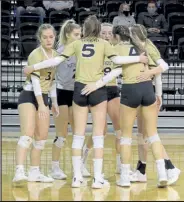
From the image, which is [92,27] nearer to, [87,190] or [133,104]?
[133,104]

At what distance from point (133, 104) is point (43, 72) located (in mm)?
1053

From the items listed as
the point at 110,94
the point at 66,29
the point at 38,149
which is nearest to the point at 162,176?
the point at 110,94

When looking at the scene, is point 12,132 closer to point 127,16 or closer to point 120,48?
point 127,16

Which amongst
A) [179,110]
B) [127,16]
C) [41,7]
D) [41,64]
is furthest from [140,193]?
[41,7]

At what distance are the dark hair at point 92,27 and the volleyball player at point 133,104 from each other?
11.2 inches

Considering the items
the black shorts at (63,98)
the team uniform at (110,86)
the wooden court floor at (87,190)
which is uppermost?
the team uniform at (110,86)

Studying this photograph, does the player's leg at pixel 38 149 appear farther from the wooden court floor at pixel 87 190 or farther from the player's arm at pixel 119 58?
the player's arm at pixel 119 58

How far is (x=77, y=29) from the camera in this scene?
820cm

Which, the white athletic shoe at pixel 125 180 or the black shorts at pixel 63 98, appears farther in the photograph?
the black shorts at pixel 63 98

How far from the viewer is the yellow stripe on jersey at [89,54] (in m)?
7.69

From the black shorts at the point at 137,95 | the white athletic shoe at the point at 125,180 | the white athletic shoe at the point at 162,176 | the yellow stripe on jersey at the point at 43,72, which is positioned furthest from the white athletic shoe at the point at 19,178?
the white athletic shoe at the point at 162,176

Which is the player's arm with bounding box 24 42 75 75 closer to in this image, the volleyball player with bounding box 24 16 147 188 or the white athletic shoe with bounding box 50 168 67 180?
the volleyball player with bounding box 24 16 147 188

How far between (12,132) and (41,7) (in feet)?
14.0

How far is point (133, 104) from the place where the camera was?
7773 mm
